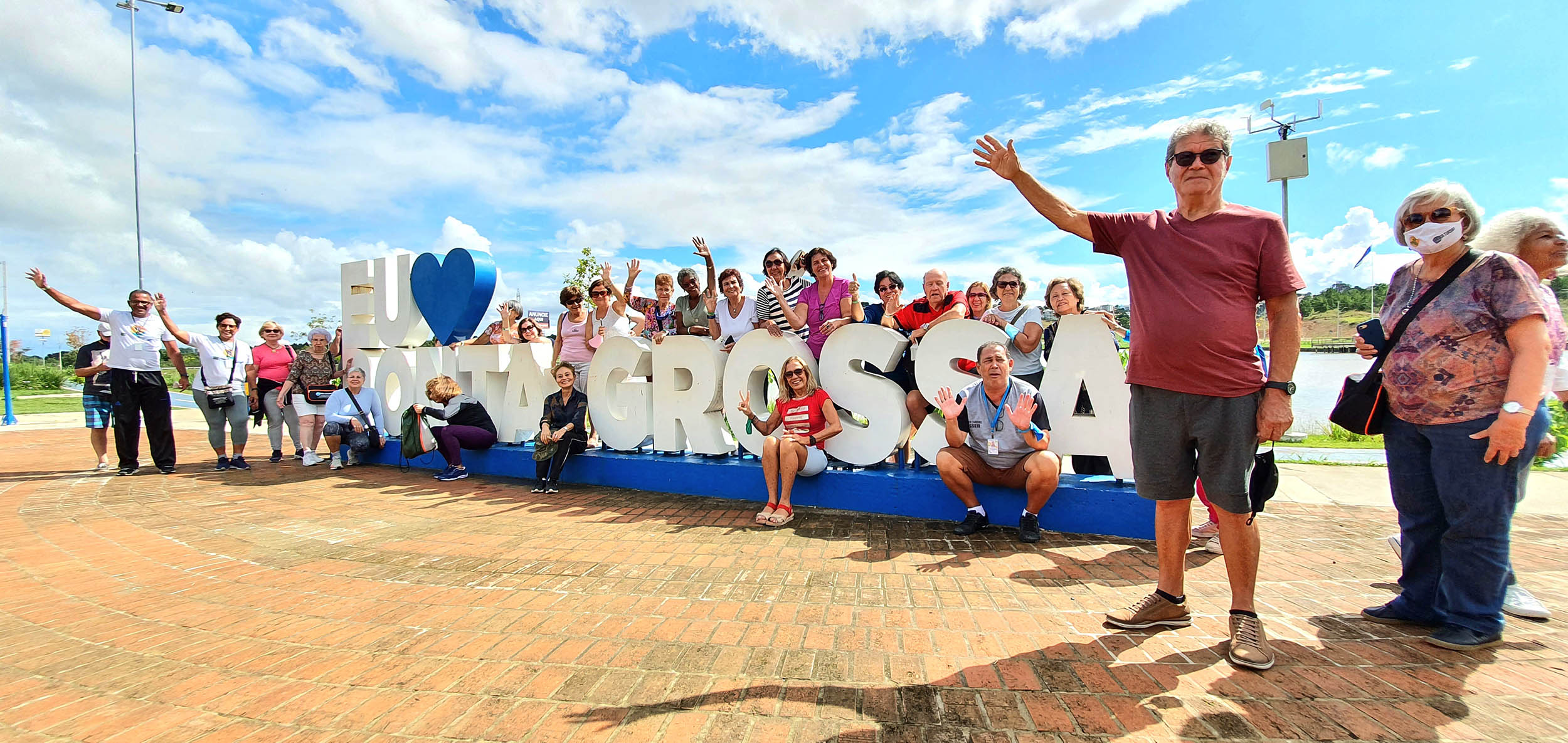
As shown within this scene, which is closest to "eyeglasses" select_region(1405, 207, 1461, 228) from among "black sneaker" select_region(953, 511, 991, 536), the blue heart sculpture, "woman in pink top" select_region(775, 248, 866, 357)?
"black sneaker" select_region(953, 511, 991, 536)

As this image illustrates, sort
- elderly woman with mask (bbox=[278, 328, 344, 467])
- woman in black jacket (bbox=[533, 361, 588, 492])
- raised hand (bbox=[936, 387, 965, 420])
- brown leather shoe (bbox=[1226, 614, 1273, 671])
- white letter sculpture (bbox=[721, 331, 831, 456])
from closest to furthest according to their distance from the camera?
brown leather shoe (bbox=[1226, 614, 1273, 671]) → raised hand (bbox=[936, 387, 965, 420]) → white letter sculpture (bbox=[721, 331, 831, 456]) → woman in black jacket (bbox=[533, 361, 588, 492]) → elderly woman with mask (bbox=[278, 328, 344, 467])

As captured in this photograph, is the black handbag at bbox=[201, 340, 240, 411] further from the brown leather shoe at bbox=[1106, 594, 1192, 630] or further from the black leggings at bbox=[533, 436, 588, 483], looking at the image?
the brown leather shoe at bbox=[1106, 594, 1192, 630]

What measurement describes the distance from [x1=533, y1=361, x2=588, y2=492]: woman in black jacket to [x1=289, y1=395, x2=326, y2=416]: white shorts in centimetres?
364

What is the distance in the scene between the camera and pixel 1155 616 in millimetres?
2766

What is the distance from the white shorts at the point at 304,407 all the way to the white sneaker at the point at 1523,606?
1055cm

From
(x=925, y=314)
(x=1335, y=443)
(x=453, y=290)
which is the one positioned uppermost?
(x=453, y=290)

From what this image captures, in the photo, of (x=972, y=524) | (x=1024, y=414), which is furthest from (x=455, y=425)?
(x=1024, y=414)

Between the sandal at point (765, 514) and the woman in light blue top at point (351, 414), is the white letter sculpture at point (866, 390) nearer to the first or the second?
the sandal at point (765, 514)

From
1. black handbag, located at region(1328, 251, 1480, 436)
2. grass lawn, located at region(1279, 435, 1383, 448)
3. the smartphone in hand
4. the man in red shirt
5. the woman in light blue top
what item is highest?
the man in red shirt

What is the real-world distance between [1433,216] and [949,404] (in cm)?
257

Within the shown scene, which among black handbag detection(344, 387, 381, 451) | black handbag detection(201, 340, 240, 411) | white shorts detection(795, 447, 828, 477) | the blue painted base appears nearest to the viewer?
the blue painted base

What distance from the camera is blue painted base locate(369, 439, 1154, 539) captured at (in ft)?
14.2

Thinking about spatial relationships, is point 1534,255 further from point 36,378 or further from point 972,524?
point 36,378

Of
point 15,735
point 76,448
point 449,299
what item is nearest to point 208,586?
point 15,735
